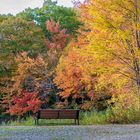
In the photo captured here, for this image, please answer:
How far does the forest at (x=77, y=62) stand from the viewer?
15438 millimetres

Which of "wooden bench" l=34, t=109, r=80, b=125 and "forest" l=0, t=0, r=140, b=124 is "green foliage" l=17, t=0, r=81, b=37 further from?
"wooden bench" l=34, t=109, r=80, b=125

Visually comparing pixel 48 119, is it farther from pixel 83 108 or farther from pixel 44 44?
pixel 44 44

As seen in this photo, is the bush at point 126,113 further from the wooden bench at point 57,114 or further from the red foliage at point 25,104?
the red foliage at point 25,104

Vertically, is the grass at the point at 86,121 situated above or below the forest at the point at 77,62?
below

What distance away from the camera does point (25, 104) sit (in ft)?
78.9

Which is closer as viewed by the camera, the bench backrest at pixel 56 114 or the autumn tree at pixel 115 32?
the autumn tree at pixel 115 32

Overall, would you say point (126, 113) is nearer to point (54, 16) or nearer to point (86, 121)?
point (86, 121)

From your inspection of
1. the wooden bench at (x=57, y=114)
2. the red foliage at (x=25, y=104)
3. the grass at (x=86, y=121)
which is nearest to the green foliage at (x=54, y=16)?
the red foliage at (x=25, y=104)

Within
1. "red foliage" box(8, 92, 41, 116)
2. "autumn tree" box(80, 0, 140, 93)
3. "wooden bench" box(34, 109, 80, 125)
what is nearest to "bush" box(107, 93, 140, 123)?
"autumn tree" box(80, 0, 140, 93)

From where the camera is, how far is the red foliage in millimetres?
23594

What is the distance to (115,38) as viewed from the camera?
15586 mm

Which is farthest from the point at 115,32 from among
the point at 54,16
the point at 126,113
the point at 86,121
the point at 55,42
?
the point at 54,16

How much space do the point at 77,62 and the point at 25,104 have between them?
471cm

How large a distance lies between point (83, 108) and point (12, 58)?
21.0 feet
